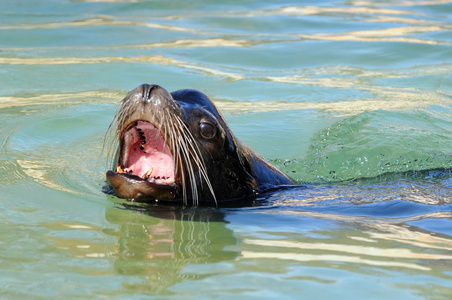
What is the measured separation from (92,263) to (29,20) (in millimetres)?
10082

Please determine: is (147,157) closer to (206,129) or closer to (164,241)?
(206,129)

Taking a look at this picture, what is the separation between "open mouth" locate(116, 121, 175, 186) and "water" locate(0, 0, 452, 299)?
0.69ft

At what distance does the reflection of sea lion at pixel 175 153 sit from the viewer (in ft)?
13.2

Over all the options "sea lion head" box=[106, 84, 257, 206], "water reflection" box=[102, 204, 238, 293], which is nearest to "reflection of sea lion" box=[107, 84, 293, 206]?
"sea lion head" box=[106, 84, 257, 206]

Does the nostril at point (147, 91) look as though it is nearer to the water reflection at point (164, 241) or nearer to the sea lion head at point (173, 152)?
the sea lion head at point (173, 152)

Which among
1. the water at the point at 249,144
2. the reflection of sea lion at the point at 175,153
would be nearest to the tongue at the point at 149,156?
the reflection of sea lion at the point at 175,153

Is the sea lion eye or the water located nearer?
the water

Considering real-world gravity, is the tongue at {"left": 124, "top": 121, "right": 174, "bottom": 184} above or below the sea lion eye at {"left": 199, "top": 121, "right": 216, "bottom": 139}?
below

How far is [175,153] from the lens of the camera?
4160mm

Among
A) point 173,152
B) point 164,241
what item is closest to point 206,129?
point 173,152

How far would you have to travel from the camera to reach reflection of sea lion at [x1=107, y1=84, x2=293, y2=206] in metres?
4.02

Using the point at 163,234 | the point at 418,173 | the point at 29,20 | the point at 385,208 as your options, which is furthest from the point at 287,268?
the point at 29,20

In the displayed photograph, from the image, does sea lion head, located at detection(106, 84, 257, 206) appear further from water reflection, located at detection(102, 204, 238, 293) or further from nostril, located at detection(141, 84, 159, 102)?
water reflection, located at detection(102, 204, 238, 293)

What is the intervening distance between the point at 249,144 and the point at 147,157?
2.87 m
